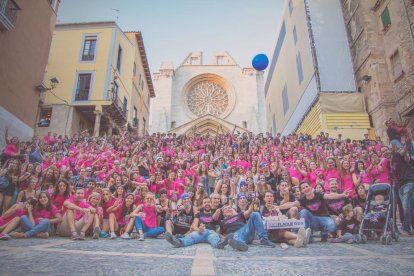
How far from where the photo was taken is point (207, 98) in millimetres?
27562

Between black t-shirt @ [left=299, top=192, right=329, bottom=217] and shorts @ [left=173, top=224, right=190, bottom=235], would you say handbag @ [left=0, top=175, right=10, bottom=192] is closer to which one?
shorts @ [left=173, top=224, right=190, bottom=235]

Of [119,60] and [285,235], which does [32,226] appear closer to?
[285,235]

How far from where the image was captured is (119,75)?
68.0 feet

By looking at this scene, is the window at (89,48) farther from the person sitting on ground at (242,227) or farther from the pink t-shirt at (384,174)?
the pink t-shirt at (384,174)

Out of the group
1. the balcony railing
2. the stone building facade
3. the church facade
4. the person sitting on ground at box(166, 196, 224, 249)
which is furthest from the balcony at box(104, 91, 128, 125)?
the stone building facade

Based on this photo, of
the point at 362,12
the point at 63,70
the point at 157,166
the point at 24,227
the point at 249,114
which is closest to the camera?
the point at 24,227

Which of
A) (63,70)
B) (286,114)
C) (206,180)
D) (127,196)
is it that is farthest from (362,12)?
(63,70)

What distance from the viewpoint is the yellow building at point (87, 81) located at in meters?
17.5

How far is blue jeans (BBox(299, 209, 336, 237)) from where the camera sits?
4.46 m

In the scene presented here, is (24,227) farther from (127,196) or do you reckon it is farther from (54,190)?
(127,196)

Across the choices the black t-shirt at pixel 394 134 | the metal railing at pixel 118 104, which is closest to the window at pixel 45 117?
the metal railing at pixel 118 104

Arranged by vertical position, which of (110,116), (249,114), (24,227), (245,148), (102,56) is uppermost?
(102,56)

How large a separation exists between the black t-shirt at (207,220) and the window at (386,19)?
43.3 ft

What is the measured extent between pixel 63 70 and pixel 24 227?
17.4 metres
